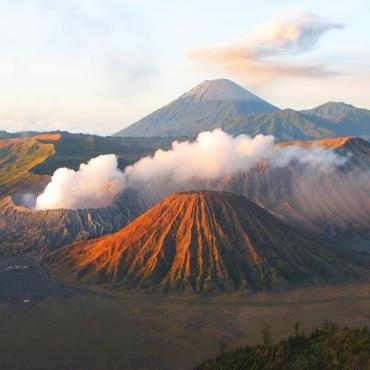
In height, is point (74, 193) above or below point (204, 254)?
above

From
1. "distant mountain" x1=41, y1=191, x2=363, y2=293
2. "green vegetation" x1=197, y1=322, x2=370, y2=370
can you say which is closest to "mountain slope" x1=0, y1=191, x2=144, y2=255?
"distant mountain" x1=41, y1=191, x2=363, y2=293

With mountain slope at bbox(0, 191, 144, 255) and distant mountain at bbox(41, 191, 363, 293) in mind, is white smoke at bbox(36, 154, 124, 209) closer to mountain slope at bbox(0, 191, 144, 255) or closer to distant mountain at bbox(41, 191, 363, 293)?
mountain slope at bbox(0, 191, 144, 255)

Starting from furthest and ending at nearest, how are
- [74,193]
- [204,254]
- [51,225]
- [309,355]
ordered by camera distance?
[74,193] → [51,225] → [204,254] → [309,355]

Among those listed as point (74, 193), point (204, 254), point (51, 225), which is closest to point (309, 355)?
point (204, 254)

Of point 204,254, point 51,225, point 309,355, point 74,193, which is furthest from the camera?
point 74,193

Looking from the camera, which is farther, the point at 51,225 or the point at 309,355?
the point at 51,225

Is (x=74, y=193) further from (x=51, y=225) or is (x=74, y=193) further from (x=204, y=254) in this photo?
(x=204, y=254)

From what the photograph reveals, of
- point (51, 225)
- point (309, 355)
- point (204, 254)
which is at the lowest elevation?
point (204, 254)
